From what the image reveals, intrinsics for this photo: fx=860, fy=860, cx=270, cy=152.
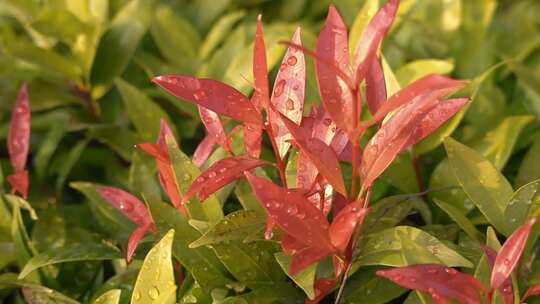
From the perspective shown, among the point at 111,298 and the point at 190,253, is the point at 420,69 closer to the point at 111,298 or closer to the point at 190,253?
the point at 190,253

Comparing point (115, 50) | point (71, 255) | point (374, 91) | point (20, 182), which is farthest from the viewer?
point (115, 50)

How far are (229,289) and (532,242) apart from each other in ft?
1.40

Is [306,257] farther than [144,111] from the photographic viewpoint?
No

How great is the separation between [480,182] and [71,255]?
61 centimetres

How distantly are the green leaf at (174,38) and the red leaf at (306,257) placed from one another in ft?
3.13

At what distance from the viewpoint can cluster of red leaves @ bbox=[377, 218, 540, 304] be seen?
98cm

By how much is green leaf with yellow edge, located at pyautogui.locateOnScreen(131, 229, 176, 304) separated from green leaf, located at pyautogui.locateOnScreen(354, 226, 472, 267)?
243 mm

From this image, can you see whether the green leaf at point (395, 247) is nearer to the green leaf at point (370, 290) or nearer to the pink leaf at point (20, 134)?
the green leaf at point (370, 290)

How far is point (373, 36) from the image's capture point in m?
1.01

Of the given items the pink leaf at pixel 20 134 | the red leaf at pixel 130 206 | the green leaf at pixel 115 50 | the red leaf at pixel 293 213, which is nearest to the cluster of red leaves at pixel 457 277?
the red leaf at pixel 293 213

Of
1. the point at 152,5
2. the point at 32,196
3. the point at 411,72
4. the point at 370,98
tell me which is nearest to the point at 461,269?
the point at 370,98

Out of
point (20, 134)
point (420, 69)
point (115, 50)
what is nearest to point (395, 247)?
point (420, 69)

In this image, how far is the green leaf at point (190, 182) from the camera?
1.23m

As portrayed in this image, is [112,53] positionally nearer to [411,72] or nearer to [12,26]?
[12,26]
